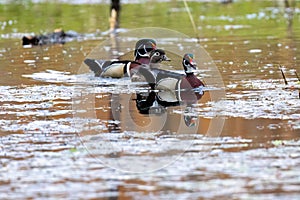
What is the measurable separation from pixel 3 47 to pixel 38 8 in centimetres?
1274

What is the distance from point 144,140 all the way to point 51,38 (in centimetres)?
1300

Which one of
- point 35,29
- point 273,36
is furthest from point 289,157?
point 35,29

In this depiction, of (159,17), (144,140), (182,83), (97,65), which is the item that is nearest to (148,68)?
(182,83)

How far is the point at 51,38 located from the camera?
2198cm

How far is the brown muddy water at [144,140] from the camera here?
295 inches

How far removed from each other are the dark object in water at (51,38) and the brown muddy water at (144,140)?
5952 millimetres

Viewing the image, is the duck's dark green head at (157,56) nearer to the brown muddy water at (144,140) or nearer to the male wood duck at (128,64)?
the male wood duck at (128,64)

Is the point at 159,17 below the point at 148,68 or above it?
above

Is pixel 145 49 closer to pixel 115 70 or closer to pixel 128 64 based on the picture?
pixel 128 64

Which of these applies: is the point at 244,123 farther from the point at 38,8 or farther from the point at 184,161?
the point at 38,8

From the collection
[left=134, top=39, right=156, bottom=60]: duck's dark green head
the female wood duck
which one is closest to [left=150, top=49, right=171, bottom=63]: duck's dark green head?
the female wood duck

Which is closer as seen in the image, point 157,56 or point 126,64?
point 157,56

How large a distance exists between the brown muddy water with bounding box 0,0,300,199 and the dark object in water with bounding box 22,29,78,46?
595cm

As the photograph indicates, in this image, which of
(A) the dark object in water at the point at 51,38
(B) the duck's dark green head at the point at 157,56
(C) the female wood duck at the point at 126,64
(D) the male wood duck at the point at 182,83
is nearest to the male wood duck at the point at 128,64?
(C) the female wood duck at the point at 126,64
